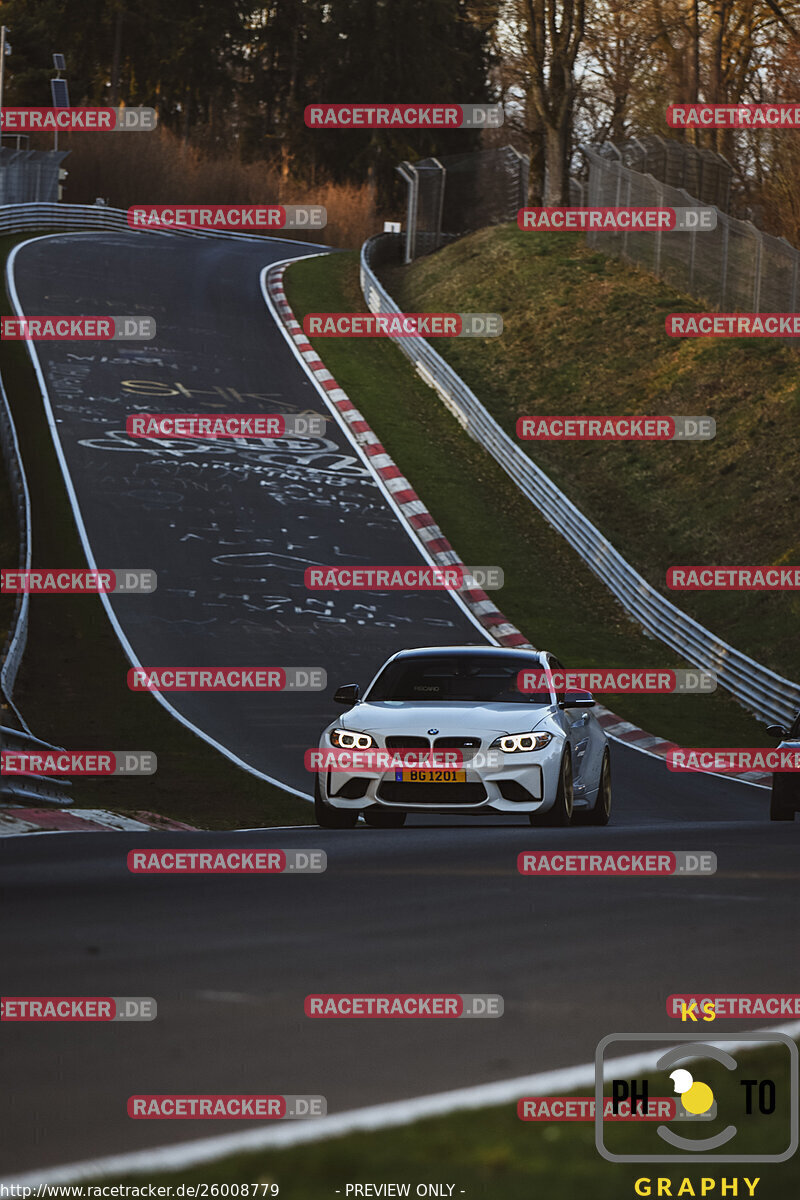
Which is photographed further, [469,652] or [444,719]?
[469,652]

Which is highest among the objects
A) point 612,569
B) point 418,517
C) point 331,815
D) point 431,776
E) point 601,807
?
point 431,776

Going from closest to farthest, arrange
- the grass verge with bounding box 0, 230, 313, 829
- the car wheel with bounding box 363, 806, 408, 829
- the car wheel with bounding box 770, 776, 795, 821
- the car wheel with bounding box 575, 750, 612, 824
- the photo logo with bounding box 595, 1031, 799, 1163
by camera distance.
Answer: the photo logo with bounding box 595, 1031, 799, 1163, the car wheel with bounding box 363, 806, 408, 829, the car wheel with bounding box 575, 750, 612, 824, the car wheel with bounding box 770, 776, 795, 821, the grass verge with bounding box 0, 230, 313, 829

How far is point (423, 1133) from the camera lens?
4.39 metres

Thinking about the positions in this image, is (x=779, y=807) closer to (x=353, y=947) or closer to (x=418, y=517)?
(x=353, y=947)

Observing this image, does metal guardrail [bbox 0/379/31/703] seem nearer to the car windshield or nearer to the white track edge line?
the car windshield

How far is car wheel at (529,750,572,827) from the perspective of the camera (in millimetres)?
12555

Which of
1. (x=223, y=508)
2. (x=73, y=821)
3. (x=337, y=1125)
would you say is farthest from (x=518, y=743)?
(x=223, y=508)

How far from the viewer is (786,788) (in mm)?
15086

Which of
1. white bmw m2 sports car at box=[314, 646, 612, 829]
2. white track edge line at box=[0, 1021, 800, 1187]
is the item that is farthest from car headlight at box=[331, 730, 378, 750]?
white track edge line at box=[0, 1021, 800, 1187]

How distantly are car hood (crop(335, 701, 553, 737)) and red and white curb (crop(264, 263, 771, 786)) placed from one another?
7773 mm

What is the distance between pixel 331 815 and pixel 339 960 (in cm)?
568

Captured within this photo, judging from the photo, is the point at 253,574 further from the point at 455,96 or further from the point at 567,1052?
the point at 455,96

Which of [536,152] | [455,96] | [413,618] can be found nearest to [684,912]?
[413,618]

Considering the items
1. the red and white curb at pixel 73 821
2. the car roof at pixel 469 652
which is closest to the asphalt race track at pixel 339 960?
the red and white curb at pixel 73 821
